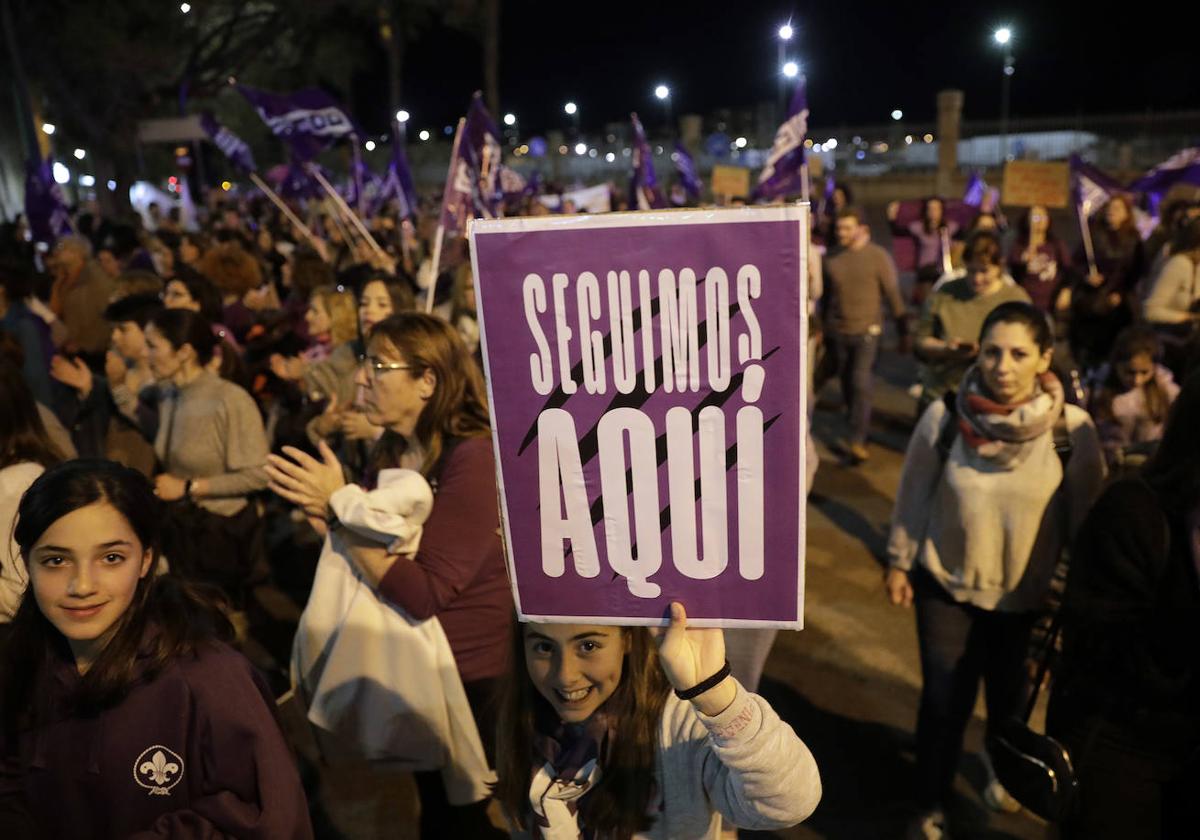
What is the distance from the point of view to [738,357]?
1.52m

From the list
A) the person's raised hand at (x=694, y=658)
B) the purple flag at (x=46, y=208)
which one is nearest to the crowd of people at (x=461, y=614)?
the person's raised hand at (x=694, y=658)

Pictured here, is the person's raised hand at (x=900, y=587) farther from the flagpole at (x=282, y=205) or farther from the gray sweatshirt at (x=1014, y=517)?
the flagpole at (x=282, y=205)

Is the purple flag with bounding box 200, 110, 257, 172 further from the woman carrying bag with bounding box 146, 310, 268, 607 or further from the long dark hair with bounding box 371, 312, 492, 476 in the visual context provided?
the long dark hair with bounding box 371, 312, 492, 476

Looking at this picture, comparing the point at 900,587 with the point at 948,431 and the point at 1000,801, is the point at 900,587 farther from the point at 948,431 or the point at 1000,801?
the point at 1000,801

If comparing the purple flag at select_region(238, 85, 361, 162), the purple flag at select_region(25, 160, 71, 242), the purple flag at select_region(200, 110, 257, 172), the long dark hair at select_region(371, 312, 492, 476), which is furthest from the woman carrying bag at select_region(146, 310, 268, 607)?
the purple flag at select_region(25, 160, 71, 242)

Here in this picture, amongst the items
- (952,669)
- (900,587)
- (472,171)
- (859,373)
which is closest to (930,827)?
(952,669)

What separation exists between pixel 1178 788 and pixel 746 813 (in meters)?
1.24

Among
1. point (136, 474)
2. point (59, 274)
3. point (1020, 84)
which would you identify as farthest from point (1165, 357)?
point (1020, 84)

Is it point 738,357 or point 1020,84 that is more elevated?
point 1020,84

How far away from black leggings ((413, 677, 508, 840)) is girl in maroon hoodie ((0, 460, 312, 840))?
96 centimetres

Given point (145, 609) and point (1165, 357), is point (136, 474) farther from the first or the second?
point (1165, 357)

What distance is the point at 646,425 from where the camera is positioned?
63.0 inches

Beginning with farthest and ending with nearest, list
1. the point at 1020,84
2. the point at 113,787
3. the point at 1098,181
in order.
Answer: the point at 1020,84 < the point at 1098,181 < the point at 113,787

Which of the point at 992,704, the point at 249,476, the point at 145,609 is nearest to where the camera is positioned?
the point at 145,609
